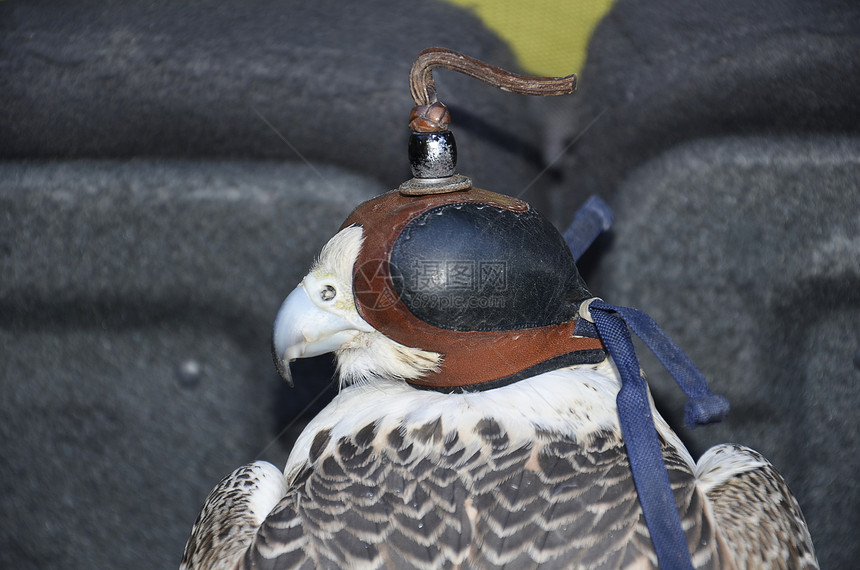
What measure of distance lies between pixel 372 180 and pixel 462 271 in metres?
0.64

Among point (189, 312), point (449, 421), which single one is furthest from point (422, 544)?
point (189, 312)

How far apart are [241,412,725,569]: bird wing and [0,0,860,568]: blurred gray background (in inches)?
23.5

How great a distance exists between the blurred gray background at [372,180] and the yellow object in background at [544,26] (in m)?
0.03

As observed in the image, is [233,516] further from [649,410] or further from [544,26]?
[544,26]

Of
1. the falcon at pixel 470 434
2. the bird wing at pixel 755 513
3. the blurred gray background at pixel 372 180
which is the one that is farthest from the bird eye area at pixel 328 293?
the bird wing at pixel 755 513

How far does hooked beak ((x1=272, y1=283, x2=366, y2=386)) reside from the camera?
3.78ft

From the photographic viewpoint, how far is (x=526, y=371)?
1.18 meters

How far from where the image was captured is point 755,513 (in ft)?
3.84

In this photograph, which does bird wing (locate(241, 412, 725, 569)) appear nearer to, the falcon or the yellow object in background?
the falcon

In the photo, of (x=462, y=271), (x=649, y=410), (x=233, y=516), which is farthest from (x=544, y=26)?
(x=233, y=516)

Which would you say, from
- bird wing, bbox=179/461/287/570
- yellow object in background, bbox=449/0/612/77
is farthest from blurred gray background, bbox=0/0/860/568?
bird wing, bbox=179/461/287/570

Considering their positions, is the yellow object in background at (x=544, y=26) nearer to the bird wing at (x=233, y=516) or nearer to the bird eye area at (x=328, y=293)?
the bird eye area at (x=328, y=293)

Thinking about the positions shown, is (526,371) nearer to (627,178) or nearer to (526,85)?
(526,85)

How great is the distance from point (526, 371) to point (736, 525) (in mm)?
370
